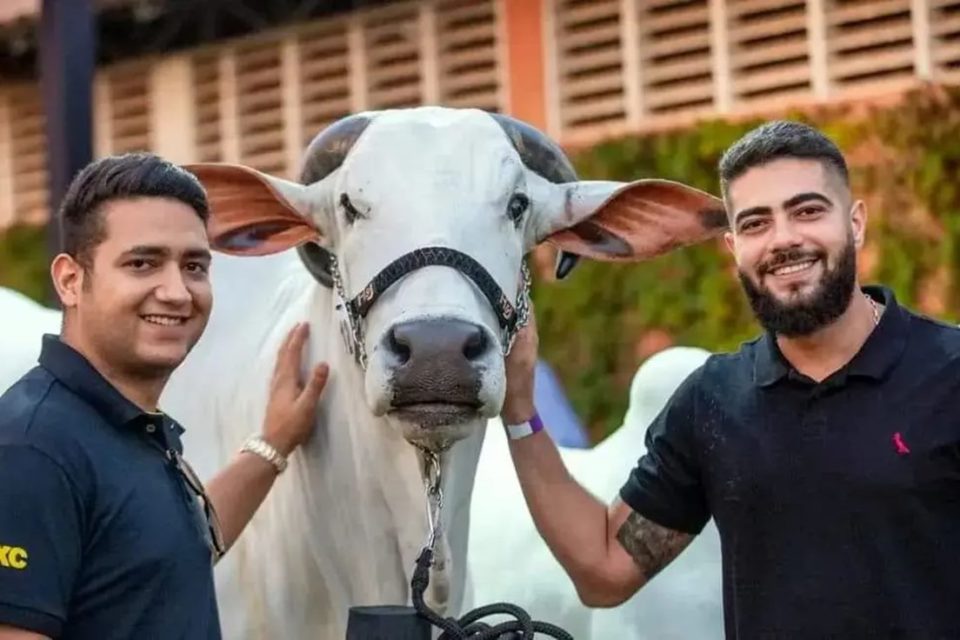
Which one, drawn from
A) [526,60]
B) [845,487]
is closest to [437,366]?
[845,487]

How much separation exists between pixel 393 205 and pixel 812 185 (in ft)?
2.83

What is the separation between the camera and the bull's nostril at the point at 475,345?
2947 mm

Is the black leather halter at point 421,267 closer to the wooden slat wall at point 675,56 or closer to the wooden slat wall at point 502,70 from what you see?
the wooden slat wall at point 502,70

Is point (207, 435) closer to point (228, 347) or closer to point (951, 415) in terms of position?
point (228, 347)

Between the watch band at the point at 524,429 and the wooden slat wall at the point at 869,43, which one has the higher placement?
the wooden slat wall at the point at 869,43

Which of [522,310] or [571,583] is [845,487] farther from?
[571,583]

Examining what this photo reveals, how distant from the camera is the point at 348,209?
11.1ft

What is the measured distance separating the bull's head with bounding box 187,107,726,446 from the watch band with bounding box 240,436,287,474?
35 cm

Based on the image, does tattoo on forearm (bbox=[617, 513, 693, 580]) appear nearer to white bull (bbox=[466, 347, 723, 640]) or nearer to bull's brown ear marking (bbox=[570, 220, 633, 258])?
bull's brown ear marking (bbox=[570, 220, 633, 258])

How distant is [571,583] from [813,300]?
1.88 metres

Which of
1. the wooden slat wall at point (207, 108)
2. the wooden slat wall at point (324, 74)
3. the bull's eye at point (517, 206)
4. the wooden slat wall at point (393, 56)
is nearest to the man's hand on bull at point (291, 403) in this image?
the bull's eye at point (517, 206)

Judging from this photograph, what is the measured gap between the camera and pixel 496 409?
3.04 meters

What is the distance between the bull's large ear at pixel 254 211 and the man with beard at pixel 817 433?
0.97m

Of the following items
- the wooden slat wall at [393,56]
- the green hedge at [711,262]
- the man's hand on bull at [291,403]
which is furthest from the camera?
the wooden slat wall at [393,56]
